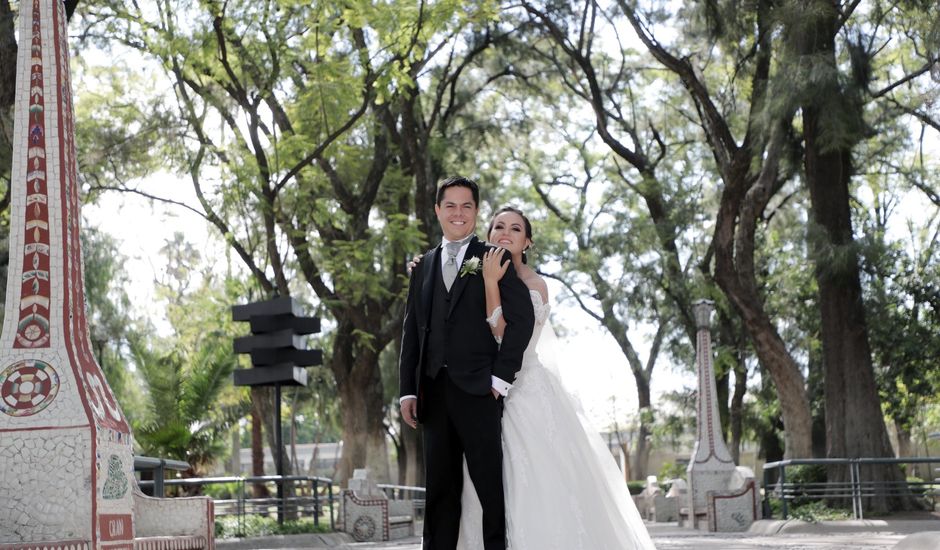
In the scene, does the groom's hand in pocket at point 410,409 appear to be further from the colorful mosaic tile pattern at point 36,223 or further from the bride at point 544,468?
the colorful mosaic tile pattern at point 36,223

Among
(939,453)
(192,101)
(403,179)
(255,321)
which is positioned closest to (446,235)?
(255,321)

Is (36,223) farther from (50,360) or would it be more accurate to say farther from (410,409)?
(410,409)

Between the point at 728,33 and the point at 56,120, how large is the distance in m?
16.3

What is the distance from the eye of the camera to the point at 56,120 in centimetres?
653

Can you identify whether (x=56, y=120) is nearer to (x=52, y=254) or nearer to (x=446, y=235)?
(x=52, y=254)

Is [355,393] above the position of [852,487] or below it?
above

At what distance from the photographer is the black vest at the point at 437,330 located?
214 inches

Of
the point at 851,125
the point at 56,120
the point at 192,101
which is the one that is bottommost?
the point at 56,120

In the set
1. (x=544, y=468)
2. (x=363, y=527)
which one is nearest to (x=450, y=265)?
(x=544, y=468)

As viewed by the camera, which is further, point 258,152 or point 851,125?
point 258,152

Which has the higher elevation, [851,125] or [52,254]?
[851,125]

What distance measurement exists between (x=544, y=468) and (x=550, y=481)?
0.06 metres

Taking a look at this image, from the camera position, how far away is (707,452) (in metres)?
20.2

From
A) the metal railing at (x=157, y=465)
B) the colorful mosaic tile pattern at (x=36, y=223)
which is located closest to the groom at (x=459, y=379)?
the colorful mosaic tile pattern at (x=36, y=223)
